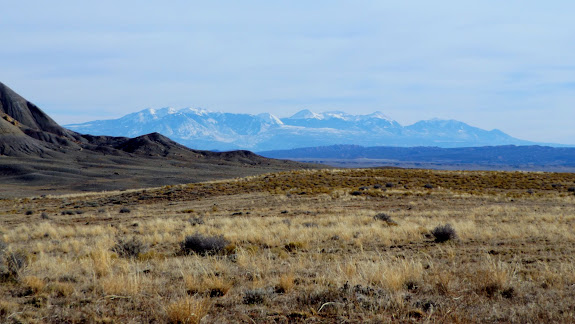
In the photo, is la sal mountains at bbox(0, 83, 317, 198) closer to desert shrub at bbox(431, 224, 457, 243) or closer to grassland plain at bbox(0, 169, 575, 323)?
grassland plain at bbox(0, 169, 575, 323)

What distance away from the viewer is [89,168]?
4063 inches

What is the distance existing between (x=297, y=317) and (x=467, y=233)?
9368 millimetres

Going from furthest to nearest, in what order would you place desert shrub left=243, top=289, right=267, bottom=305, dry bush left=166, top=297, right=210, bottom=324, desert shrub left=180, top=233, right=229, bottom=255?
1. desert shrub left=180, top=233, right=229, bottom=255
2. desert shrub left=243, top=289, right=267, bottom=305
3. dry bush left=166, top=297, right=210, bottom=324

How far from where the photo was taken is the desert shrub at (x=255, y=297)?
600cm

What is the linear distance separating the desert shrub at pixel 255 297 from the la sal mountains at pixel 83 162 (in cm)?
6679

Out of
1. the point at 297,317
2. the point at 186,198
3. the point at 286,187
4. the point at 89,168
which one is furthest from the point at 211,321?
the point at 89,168

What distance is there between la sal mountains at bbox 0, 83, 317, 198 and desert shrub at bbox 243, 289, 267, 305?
66.8 metres

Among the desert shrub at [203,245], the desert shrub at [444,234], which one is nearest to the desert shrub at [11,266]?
the desert shrub at [203,245]

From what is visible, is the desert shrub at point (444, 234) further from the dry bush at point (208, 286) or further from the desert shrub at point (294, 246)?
the dry bush at point (208, 286)

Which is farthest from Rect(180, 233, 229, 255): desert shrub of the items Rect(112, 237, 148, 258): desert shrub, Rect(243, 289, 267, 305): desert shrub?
Rect(243, 289, 267, 305): desert shrub

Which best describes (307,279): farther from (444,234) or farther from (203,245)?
(444,234)

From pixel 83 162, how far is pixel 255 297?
11938 centimetres

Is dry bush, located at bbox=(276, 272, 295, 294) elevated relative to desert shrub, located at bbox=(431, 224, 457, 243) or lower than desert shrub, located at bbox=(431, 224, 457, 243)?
elevated

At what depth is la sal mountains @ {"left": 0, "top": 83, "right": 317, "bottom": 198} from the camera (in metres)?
81.5
